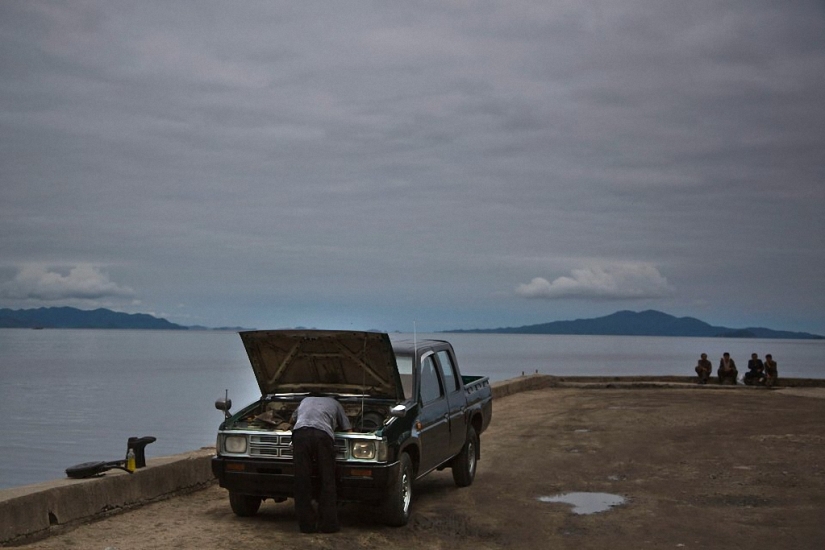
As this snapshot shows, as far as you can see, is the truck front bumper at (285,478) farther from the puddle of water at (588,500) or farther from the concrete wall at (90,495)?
the puddle of water at (588,500)

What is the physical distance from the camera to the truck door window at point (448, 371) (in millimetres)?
11852

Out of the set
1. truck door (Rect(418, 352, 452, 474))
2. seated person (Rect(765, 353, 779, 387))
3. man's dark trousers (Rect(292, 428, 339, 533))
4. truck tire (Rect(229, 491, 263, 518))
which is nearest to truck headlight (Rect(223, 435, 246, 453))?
truck tire (Rect(229, 491, 263, 518))

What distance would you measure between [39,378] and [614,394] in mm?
79141

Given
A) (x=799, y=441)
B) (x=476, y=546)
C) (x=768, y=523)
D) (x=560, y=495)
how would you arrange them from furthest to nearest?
(x=799, y=441), (x=560, y=495), (x=768, y=523), (x=476, y=546)

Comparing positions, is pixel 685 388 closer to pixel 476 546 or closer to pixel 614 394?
pixel 614 394

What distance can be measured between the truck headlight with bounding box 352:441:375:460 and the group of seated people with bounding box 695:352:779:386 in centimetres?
2319

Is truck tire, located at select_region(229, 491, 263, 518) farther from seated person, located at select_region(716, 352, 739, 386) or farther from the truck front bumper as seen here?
seated person, located at select_region(716, 352, 739, 386)

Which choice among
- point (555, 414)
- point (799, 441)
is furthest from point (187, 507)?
point (555, 414)

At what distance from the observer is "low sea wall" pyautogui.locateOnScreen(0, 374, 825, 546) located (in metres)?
8.74

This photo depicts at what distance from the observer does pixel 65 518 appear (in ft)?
30.7

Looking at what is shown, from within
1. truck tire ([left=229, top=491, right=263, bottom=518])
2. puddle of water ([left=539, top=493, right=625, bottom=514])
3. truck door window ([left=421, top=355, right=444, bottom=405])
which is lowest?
puddle of water ([left=539, top=493, right=625, bottom=514])

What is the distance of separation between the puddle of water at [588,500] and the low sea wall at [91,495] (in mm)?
4235

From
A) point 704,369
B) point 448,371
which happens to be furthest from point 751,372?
point 448,371

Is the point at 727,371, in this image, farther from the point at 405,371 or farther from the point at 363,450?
the point at 363,450
